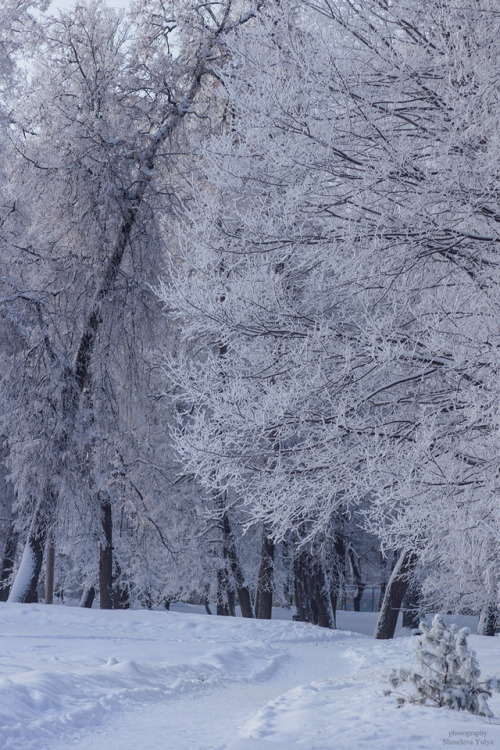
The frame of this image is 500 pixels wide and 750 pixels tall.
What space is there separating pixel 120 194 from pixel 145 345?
2.77 meters

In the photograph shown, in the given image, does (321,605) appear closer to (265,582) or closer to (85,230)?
(265,582)

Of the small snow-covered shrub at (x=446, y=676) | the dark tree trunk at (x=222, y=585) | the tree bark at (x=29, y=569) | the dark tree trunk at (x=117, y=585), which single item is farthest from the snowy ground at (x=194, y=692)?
the dark tree trunk at (x=117, y=585)

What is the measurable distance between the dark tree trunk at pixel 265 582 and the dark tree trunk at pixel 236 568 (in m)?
1.67

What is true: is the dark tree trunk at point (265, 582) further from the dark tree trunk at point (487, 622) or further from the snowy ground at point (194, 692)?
the dark tree trunk at point (487, 622)

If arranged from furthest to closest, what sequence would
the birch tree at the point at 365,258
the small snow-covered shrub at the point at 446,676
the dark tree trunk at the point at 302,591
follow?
the dark tree trunk at the point at 302,591 < the birch tree at the point at 365,258 < the small snow-covered shrub at the point at 446,676

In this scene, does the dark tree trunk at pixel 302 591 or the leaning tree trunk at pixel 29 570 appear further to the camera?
the dark tree trunk at pixel 302 591

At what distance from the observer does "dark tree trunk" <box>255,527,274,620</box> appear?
703 inches

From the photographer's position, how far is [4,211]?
14.1 meters

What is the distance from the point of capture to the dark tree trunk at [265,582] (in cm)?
1786

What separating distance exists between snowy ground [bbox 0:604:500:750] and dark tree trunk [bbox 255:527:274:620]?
4.91 metres

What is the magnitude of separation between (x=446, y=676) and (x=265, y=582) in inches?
474

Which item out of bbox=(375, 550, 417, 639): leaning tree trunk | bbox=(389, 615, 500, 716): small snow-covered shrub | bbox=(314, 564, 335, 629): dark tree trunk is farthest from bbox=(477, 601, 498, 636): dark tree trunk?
bbox=(389, 615, 500, 716): small snow-covered shrub

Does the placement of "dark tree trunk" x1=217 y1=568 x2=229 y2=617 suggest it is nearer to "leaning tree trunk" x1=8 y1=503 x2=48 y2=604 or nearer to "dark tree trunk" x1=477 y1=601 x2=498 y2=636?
"dark tree trunk" x1=477 y1=601 x2=498 y2=636

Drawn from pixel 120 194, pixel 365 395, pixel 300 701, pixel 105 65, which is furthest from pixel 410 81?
pixel 105 65
